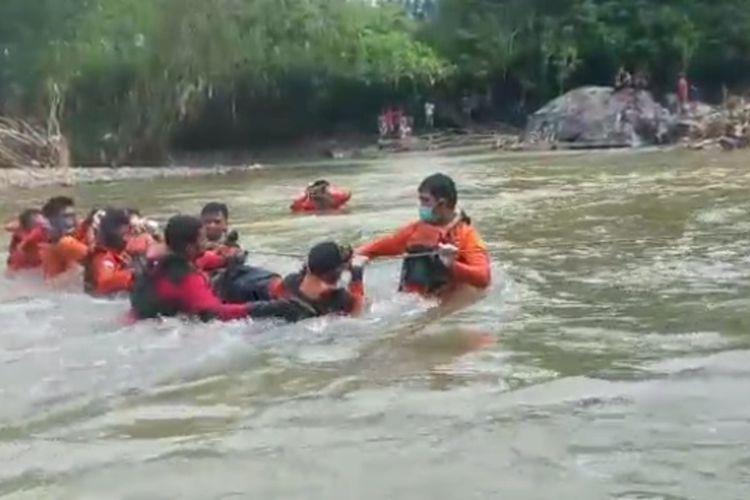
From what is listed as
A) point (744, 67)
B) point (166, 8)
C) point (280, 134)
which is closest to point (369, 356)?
point (166, 8)

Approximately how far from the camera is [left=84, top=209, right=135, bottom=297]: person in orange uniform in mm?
10656

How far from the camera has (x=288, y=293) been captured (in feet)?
30.5

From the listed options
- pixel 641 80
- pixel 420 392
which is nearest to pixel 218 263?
pixel 420 392

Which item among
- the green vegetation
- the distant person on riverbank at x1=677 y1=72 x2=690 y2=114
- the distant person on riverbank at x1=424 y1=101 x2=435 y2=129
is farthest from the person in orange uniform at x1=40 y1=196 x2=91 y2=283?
the distant person on riverbank at x1=424 y1=101 x2=435 y2=129

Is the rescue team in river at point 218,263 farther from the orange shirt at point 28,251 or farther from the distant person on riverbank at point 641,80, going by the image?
the distant person on riverbank at point 641,80

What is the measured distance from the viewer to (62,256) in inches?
457

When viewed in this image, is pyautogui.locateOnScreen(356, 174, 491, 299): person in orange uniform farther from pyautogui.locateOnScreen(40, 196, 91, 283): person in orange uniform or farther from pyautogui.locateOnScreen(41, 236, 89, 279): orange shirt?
pyautogui.locateOnScreen(41, 236, 89, 279): orange shirt

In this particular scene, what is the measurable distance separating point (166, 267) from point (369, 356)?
60.5 inches

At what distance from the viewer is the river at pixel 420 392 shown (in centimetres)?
569

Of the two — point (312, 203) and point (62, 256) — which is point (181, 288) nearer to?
point (62, 256)

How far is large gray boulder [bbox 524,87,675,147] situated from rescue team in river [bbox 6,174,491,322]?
24154mm

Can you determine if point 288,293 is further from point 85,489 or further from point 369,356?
point 85,489

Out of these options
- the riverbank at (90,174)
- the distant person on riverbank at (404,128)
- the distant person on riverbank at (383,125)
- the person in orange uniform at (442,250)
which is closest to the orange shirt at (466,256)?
the person in orange uniform at (442,250)

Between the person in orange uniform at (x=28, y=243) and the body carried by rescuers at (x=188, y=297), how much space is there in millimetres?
3229
